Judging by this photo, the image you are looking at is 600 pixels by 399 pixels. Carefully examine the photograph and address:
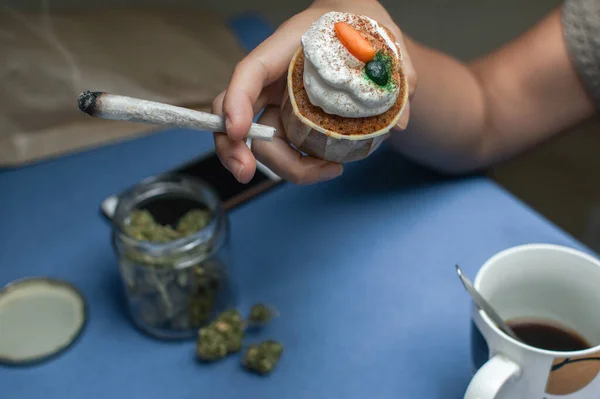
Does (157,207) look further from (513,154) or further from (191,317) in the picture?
(513,154)

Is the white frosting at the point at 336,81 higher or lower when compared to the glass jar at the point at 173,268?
higher

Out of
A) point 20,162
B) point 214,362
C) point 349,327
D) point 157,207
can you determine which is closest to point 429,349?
point 349,327

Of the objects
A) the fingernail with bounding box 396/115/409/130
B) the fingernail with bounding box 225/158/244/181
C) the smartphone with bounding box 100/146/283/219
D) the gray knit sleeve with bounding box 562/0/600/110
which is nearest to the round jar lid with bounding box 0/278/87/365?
the smartphone with bounding box 100/146/283/219

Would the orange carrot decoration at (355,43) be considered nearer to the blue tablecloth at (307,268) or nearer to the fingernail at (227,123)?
the fingernail at (227,123)

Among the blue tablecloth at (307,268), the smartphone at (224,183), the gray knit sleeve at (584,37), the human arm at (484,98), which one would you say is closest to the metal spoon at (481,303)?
the blue tablecloth at (307,268)

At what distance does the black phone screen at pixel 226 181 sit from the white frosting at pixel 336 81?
30cm

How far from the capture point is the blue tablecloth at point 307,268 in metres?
0.62

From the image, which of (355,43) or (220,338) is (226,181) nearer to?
(220,338)

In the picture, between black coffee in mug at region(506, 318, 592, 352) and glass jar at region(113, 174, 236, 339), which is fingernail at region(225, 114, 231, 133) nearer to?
glass jar at region(113, 174, 236, 339)

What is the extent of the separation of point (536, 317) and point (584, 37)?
44 centimetres

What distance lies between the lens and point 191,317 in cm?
66

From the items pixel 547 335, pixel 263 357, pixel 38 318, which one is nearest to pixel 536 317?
pixel 547 335

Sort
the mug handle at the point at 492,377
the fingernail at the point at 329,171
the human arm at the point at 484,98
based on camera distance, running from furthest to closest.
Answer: the human arm at the point at 484,98, the fingernail at the point at 329,171, the mug handle at the point at 492,377

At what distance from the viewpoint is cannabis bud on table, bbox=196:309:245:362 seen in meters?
0.62
